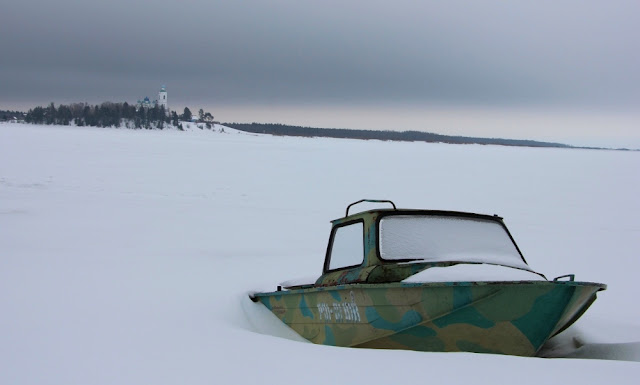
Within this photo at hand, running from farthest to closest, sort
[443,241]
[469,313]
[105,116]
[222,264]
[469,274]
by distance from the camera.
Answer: [105,116], [222,264], [443,241], [469,274], [469,313]

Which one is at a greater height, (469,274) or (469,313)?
(469,274)

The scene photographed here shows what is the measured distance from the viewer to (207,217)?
1702 cm

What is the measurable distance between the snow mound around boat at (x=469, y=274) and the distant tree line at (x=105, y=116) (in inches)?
4960

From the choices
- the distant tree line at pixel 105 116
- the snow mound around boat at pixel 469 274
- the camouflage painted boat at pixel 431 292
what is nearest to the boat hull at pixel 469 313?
the camouflage painted boat at pixel 431 292

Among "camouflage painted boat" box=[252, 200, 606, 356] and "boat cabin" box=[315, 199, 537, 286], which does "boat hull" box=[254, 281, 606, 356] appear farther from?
"boat cabin" box=[315, 199, 537, 286]

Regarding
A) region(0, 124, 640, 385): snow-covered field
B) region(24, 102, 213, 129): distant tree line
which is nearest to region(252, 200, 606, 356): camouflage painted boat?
region(0, 124, 640, 385): snow-covered field

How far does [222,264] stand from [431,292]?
21.5ft

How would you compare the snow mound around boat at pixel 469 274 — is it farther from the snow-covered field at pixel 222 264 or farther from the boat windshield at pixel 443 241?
the snow-covered field at pixel 222 264

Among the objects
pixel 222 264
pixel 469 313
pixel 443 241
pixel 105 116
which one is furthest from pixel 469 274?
pixel 105 116

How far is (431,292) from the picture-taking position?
4949 mm

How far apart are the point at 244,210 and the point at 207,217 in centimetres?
191

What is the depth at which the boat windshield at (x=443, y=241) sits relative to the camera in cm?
588

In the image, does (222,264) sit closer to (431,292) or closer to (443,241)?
(443,241)

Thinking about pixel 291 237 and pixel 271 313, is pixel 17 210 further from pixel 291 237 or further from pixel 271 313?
pixel 271 313
